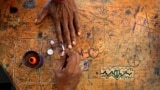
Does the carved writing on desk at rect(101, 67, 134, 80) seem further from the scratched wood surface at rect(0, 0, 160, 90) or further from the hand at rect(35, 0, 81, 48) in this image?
the hand at rect(35, 0, 81, 48)

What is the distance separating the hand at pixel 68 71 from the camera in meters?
1.27

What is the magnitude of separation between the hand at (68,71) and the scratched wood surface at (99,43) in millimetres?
33

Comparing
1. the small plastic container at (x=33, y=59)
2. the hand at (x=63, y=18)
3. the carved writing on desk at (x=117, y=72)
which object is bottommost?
the carved writing on desk at (x=117, y=72)

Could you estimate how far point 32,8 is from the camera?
134 centimetres

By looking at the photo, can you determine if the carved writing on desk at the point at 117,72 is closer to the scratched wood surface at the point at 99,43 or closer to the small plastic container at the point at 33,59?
the scratched wood surface at the point at 99,43

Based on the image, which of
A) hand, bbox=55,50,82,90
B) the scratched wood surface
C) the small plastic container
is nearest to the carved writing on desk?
the scratched wood surface

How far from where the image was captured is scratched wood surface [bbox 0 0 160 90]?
131 centimetres

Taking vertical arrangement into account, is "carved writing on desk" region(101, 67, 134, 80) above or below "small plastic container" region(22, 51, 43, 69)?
below

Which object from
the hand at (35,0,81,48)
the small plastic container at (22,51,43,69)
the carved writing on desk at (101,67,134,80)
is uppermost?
the hand at (35,0,81,48)

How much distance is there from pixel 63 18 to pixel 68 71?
201 mm

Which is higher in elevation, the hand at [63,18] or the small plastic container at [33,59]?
the hand at [63,18]

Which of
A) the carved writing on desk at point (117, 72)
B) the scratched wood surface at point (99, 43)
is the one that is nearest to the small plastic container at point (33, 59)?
the scratched wood surface at point (99, 43)

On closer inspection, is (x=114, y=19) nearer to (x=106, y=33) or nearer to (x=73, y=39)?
(x=106, y=33)

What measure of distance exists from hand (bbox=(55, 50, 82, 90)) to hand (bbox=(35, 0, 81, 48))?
5 centimetres
